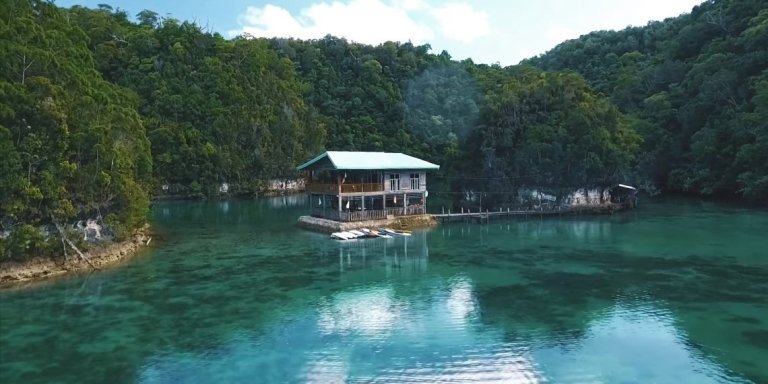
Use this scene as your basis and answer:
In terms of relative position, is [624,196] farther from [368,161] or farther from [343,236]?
[343,236]

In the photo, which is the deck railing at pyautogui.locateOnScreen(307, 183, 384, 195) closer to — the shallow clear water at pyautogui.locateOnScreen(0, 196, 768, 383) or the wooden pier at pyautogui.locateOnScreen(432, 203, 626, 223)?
the wooden pier at pyautogui.locateOnScreen(432, 203, 626, 223)

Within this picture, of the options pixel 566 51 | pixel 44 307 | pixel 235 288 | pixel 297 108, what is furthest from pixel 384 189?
pixel 566 51

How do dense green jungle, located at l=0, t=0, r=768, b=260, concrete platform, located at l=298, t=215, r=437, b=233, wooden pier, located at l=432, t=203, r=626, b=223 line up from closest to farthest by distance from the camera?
dense green jungle, located at l=0, t=0, r=768, b=260 < concrete platform, located at l=298, t=215, r=437, b=233 < wooden pier, located at l=432, t=203, r=626, b=223

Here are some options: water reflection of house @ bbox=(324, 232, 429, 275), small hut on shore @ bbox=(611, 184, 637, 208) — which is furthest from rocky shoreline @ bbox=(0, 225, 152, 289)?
small hut on shore @ bbox=(611, 184, 637, 208)

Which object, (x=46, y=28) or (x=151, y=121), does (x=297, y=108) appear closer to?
(x=151, y=121)

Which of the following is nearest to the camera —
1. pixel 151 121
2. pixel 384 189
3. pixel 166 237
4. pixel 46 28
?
pixel 46 28

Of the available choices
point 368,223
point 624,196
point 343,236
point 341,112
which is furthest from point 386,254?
point 341,112
